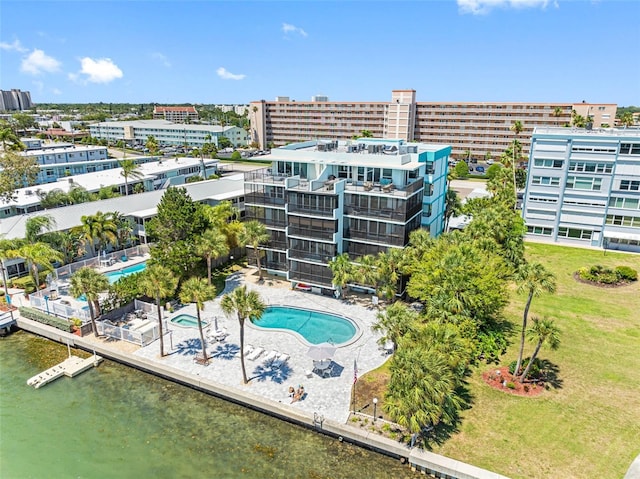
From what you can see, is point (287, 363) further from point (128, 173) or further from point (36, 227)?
point (128, 173)

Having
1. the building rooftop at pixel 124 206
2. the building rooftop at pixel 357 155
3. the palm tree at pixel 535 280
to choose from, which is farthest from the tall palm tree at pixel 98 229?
the palm tree at pixel 535 280

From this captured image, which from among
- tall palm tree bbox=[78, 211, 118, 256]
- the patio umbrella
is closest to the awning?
the patio umbrella

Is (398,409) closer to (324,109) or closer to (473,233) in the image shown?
(473,233)

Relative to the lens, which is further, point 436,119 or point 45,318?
point 436,119

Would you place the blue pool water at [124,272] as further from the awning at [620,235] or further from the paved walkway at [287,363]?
the awning at [620,235]

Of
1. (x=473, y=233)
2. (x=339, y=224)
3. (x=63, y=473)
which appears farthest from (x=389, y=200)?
(x=63, y=473)

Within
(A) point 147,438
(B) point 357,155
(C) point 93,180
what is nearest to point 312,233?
(B) point 357,155
